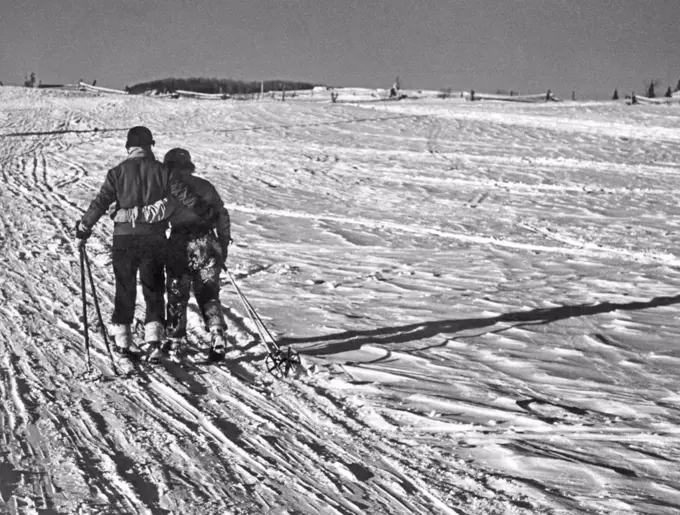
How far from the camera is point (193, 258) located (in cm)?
691

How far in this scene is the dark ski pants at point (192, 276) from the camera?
689 centimetres

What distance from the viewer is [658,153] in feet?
82.7

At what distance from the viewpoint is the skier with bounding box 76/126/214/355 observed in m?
6.52

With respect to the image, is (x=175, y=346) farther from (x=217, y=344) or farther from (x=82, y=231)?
(x=82, y=231)

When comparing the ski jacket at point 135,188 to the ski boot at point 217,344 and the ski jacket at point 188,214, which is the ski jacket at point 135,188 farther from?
the ski boot at point 217,344

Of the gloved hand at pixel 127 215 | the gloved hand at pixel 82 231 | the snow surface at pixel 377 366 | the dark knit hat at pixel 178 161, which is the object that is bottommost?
the snow surface at pixel 377 366

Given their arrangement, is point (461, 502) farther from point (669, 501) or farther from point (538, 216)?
point (538, 216)

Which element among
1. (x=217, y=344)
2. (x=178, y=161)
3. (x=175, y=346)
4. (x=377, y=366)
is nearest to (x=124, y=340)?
(x=175, y=346)

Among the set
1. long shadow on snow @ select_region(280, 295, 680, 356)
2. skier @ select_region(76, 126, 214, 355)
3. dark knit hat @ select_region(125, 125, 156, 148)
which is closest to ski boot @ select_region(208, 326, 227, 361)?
skier @ select_region(76, 126, 214, 355)

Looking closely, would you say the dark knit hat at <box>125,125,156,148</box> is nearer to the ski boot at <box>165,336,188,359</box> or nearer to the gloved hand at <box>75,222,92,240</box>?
the gloved hand at <box>75,222,92,240</box>

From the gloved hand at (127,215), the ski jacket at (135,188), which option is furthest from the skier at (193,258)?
the gloved hand at (127,215)

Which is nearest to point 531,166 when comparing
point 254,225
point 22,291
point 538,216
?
point 538,216

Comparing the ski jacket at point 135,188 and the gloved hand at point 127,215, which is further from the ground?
the ski jacket at point 135,188

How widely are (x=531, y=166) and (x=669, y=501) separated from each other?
18.4m
